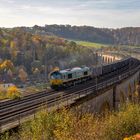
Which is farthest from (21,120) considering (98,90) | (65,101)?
(98,90)

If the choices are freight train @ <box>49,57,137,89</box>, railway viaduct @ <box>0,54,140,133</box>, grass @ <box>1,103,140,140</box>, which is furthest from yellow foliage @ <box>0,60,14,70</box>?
grass @ <box>1,103,140,140</box>

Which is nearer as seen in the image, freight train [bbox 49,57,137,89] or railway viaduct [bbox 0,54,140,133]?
railway viaduct [bbox 0,54,140,133]

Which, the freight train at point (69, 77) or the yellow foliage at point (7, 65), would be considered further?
the yellow foliage at point (7, 65)

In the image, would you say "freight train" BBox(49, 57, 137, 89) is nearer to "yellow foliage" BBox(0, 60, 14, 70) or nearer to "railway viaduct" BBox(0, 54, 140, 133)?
"railway viaduct" BBox(0, 54, 140, 133)

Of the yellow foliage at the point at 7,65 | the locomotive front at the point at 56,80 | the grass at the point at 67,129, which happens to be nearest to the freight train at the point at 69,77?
the locomotive front at the point at 56,80

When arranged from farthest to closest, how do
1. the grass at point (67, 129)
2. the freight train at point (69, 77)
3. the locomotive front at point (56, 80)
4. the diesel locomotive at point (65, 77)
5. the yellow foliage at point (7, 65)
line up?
the yellow foliage at point (7, 65), the freight train at point (69, 77), the diesel locomotive at point (65, 77), the locomotive front at point (56, 80), the grass at point (67, 129)

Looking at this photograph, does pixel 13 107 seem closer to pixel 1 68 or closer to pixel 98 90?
pixel 98 90

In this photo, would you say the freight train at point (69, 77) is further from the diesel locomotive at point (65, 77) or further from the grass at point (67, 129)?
the grass at point (67, 129)

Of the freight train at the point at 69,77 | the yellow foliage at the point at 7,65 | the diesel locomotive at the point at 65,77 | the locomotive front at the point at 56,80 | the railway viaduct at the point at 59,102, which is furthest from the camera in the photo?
the yellow foliage at the point at 7,65

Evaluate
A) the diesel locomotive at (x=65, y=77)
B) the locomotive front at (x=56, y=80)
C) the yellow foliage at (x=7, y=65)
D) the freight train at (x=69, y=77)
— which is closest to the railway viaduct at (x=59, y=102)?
the locomotive front at (x=56, y=80)

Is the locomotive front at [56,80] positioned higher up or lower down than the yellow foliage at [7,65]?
higher up

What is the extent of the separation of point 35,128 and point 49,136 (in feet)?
5.51

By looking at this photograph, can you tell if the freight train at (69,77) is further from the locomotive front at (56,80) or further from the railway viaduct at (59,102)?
the railway viaduct at (59,102)

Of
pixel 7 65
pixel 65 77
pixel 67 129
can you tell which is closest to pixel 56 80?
pixel 65 77
